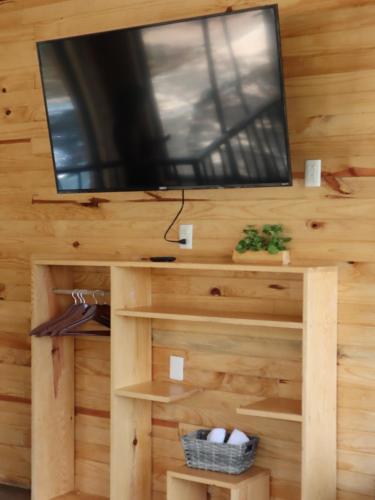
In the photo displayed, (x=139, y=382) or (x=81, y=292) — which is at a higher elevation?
(x=81, y=292)

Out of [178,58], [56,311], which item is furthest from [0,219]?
[178,58]

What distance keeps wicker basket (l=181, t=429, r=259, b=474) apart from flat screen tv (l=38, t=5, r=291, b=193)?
39.9 inches

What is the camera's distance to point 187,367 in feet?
12.2

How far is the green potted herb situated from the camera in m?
3.35

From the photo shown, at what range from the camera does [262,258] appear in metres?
3.38

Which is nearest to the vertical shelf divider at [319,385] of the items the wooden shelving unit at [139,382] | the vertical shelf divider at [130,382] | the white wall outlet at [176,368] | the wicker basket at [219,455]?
the wooden shelving unit at [139,382]

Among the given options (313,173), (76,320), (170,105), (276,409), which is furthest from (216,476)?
(170,105)

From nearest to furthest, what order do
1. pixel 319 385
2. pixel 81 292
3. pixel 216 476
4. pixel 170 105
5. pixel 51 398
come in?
pixel 319 385, pixel 216 476, pixel 170 105, pixel 81 292, pixel 51 398

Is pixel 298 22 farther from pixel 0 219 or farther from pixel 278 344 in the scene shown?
pixel 0 219

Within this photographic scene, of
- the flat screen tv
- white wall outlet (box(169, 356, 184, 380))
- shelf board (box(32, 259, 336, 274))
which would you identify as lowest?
white wall outlet (box(169, 356, 184, 380))

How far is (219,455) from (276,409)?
313mm

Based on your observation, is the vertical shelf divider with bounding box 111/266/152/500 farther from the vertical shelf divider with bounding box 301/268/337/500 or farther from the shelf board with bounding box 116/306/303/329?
the vertical shelf divider with bounding box 301/268/337/500

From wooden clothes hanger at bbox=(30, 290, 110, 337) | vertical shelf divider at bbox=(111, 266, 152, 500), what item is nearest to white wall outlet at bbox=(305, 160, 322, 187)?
vertical shelf divider at bbox=(111, 266, 152, 500)

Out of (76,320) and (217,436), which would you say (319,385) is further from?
(76,320)
